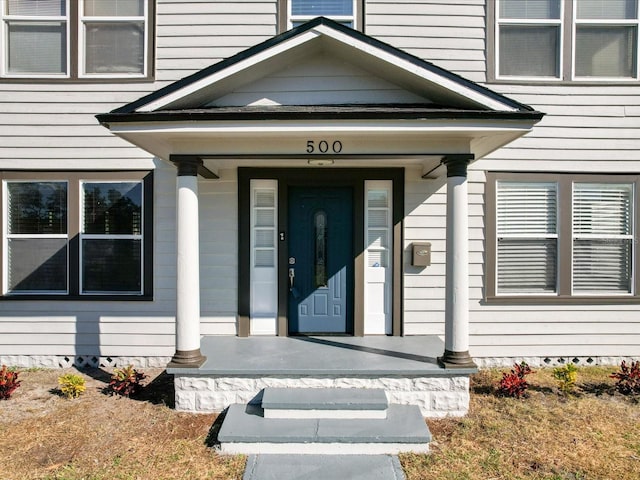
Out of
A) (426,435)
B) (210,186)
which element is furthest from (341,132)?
(426,435)

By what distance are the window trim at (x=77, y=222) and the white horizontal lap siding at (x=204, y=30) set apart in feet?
5.24

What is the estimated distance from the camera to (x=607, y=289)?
6.10 metres

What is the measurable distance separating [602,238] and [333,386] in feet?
15.1

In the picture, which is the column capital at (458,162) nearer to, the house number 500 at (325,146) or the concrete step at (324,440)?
the house number 500 at (325,146)

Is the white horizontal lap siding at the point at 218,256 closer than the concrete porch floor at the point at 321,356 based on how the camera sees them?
No

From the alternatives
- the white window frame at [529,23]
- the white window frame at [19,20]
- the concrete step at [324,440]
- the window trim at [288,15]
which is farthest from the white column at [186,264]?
the white window frame at [529,23]

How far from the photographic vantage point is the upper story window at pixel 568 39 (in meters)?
6.03

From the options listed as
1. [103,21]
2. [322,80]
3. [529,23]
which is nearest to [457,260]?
[322,80]

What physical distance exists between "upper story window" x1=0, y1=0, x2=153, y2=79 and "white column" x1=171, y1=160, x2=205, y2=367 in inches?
99.1

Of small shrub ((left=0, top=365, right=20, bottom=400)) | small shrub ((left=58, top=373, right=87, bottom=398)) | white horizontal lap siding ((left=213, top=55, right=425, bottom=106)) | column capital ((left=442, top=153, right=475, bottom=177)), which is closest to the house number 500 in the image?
white horizontal lap siding ((left=213, top=55, right=425, bottom=106))

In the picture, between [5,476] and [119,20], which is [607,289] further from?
[119,20]

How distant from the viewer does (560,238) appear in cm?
600

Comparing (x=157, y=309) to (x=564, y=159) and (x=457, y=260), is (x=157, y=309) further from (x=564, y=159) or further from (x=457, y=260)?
(x=564, y=159)

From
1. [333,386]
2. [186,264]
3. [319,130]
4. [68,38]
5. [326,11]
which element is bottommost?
[333,386]
